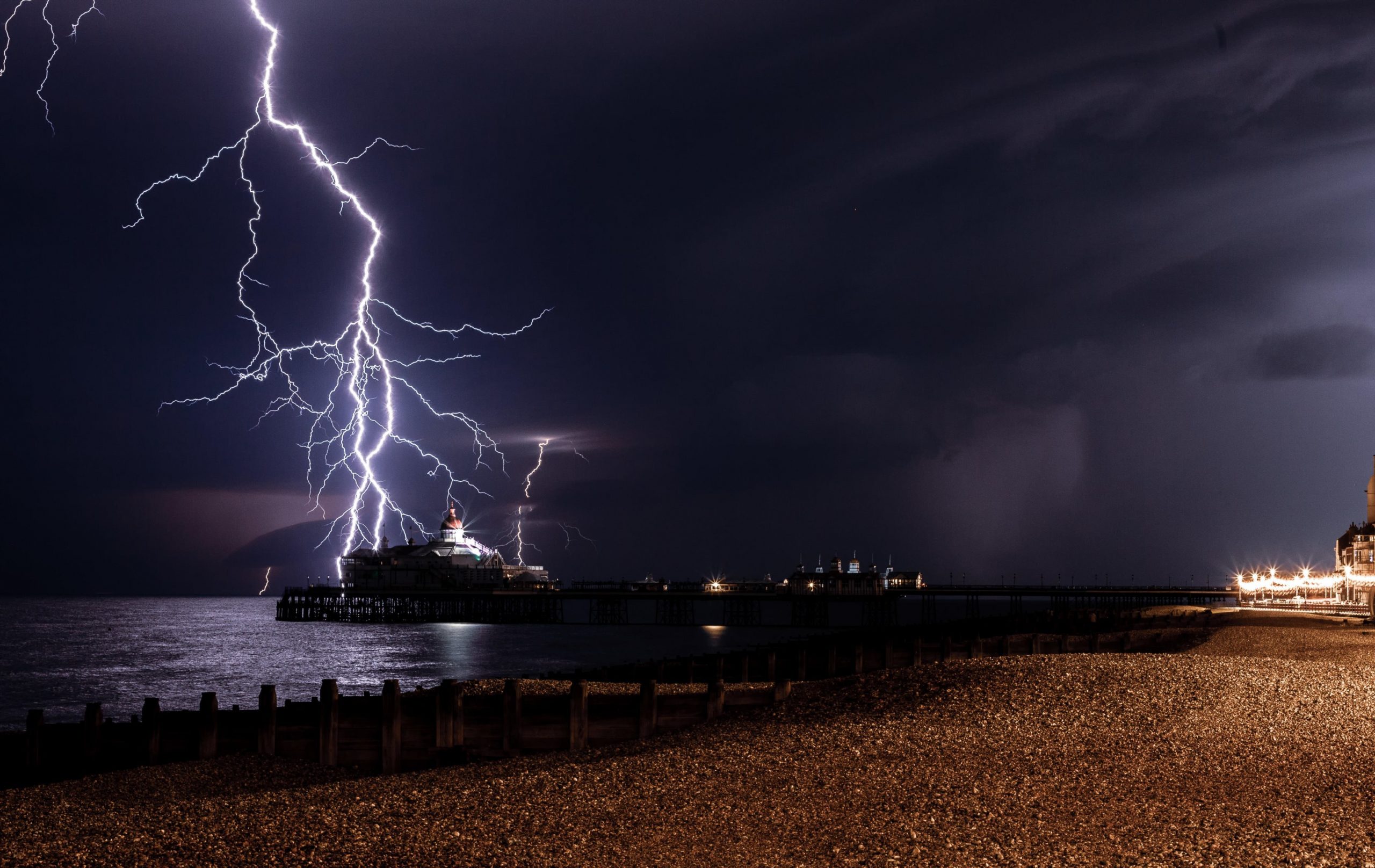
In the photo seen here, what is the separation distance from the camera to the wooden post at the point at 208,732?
38.3 ft

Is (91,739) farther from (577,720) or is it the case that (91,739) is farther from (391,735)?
(577,720)

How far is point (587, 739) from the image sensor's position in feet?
37.9

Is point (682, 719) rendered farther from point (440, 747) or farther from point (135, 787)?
point (135, 787)

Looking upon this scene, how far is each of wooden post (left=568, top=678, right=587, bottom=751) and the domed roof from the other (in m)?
127

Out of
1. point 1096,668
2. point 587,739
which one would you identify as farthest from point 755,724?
point 1096,668

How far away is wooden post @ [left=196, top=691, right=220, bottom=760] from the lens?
11.7 meters

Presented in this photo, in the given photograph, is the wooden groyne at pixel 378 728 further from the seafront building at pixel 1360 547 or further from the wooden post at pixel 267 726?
the seafront building at pixel 1360 547

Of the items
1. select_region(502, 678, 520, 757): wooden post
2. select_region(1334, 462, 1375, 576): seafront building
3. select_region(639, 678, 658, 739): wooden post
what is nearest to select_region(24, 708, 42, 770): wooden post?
select_region(502, 678, 520, 757): wooden post

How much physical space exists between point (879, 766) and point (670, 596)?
87.2 m

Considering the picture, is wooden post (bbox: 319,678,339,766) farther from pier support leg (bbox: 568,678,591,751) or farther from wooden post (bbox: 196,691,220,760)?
pier support leg (bbox: 568,678,591,751)

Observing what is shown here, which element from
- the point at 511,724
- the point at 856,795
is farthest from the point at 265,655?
the point at 856,795

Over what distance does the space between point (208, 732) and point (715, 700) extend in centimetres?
557

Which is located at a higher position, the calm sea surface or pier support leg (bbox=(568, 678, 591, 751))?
pier support leg (bbox=(568, 678, 591, 751))

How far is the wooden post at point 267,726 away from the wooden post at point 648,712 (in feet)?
12.8
